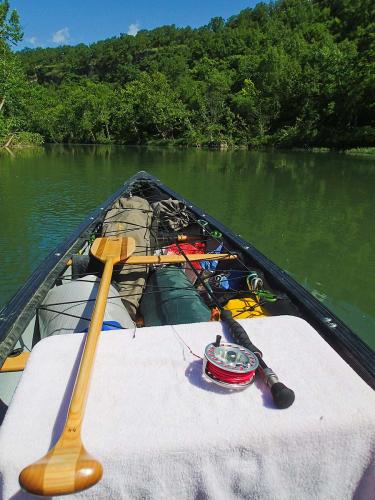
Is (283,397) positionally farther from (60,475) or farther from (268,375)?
(60,475)

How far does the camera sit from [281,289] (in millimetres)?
2803

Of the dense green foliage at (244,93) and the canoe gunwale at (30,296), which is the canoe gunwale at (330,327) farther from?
the dense green foliage at (244,93)

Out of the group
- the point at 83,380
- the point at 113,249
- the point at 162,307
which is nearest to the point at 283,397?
the point at 83,380

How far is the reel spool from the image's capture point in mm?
1267

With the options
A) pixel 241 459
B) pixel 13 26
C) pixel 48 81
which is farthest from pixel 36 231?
pixel 48 81

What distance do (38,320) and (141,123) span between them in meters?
55.1

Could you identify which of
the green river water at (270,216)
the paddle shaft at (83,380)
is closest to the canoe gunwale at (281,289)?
the paddle shaft at (83,380)

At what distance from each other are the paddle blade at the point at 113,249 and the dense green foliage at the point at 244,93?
112 ft

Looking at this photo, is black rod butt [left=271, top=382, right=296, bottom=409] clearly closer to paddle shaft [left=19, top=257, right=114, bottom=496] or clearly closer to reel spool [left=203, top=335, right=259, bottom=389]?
reel spool [left=203, top=335, right=259, bottom=389]

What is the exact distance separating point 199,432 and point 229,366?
Result: 250 mm

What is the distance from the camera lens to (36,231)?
8.45m

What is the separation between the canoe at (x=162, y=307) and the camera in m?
1.50

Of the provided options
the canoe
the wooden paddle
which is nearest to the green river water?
the canoe

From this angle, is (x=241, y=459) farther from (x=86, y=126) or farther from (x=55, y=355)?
(x=86, y=126)
